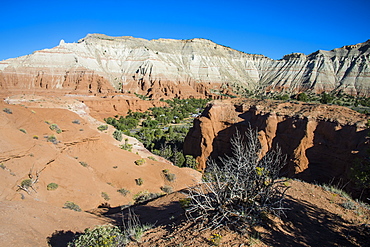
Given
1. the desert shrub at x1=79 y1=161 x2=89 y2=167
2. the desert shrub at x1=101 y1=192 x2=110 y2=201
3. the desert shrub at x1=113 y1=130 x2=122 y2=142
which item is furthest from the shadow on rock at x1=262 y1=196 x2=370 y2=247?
the desert shrub at x1=113 y1=130 x2=122 y2=142

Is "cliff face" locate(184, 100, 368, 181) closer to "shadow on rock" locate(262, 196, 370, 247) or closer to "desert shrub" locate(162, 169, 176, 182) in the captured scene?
"desert shrub" locate(162, 169, 176, 182)

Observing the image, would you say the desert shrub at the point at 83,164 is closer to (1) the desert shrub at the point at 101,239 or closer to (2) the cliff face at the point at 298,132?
(1) the desert shrub at the point at 101,239

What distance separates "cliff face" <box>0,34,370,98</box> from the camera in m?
64.2

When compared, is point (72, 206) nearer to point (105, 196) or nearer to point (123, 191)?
point (105, 196)

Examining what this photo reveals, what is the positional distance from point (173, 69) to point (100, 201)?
82372 millimetres

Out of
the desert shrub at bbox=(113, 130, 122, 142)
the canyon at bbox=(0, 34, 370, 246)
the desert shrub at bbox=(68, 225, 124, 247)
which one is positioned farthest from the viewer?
the desert shrub at bbox=(113, 130, 122, 142)

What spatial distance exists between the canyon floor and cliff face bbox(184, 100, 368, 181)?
6.37 m

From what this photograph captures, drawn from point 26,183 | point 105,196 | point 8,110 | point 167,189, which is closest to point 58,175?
point 26,183

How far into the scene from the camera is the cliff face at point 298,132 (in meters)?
14.8

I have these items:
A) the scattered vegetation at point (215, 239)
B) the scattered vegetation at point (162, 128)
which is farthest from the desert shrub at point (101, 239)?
the scattered vegetation at point (162, 128)

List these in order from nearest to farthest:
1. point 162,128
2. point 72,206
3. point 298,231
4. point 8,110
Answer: point 298,231, point 72,206, point 8,110, point 162,128

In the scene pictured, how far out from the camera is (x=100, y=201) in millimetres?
11648

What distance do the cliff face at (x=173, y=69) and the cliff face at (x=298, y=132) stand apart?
52.3 meters

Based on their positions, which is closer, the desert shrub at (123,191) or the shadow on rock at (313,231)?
the shadow on rock at (313,231)
